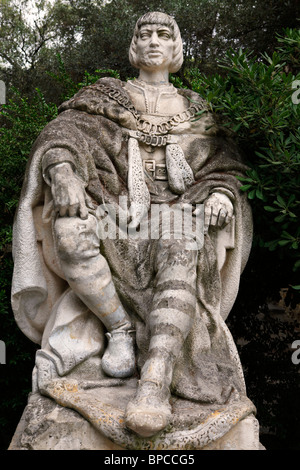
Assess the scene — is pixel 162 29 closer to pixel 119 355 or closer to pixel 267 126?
pixel 267 126

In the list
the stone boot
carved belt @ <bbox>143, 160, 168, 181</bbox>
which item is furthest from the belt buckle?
the stone boot

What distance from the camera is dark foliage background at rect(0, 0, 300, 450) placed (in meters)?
3.79

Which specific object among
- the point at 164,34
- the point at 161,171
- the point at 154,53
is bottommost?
the point at 161,171

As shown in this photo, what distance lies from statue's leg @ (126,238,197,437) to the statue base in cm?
8

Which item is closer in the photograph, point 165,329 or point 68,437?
point 68,437

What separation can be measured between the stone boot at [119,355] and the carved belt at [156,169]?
0.92m

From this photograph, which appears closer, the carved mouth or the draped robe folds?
the draped robe folds

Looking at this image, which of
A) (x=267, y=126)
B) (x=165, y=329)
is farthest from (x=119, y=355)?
(x=267, y=126)

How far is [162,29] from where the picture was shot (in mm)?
3938

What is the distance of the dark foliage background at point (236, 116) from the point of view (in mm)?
3793

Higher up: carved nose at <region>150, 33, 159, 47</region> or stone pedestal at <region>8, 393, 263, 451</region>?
carved nose at <region>150, 33, 159, 47</region>

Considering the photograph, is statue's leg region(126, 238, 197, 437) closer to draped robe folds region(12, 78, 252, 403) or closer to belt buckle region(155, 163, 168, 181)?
draped robe folds region(12, 78, 252, 403)

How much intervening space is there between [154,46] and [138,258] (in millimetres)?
1250
